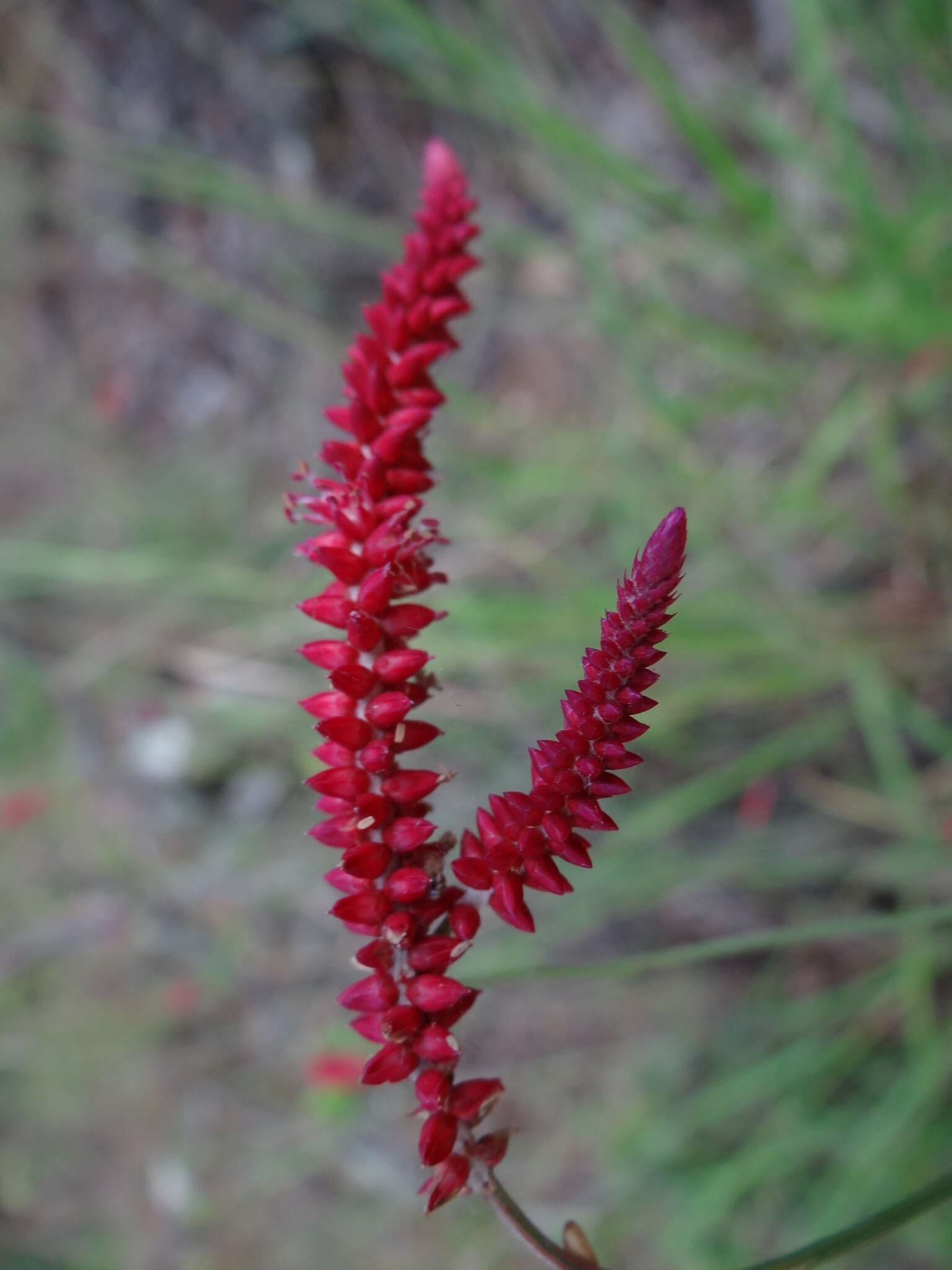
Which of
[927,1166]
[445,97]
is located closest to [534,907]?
[927,1166]

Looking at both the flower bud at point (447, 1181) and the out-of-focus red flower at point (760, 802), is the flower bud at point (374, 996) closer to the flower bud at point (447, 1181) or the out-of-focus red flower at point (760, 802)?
the flower bud at point (447, 1181)

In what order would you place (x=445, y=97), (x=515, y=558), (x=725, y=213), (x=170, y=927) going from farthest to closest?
(x=170, y=927), (x=515, y=558), (x=725, y=213), (x=445, y=97)

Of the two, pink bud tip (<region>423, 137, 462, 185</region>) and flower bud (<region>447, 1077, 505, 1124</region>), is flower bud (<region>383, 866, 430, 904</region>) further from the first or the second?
pink bud tip (<region>423, 137, 462, 185</region>)

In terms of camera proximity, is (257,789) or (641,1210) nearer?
(641,1210)

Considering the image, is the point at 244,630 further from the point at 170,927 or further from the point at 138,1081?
the point at 138,1081

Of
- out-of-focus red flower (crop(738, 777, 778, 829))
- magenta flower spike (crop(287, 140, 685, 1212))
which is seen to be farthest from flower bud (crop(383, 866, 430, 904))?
out-of-focus red flower (crop(738, 777, 778, 829))

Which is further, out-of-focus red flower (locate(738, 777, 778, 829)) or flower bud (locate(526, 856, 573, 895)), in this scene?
out-of-focus red flower (locate(738, 777, 778, 829))
